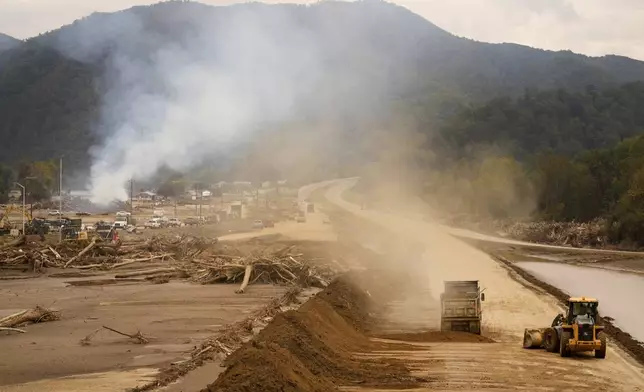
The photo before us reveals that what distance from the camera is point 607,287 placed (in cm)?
6262

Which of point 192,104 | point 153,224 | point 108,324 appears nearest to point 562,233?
point 153,224

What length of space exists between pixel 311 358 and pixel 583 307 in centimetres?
966

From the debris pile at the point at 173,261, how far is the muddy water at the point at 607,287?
15.8 m

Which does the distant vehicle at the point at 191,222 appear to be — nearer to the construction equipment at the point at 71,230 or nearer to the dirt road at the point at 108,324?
the construction equipment at the point at 71,230

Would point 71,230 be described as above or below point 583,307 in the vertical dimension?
above

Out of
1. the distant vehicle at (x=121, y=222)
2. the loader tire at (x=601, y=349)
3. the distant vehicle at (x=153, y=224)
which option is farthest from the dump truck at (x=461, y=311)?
the distant vehicle at (x=153, y=224)

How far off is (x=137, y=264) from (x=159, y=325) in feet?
78.9

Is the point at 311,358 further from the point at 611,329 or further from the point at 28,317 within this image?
the point at 611,329

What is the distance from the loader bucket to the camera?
32281 millimetres

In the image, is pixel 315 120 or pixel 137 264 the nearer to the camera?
pixel 137 264

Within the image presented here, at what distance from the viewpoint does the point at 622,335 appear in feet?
126

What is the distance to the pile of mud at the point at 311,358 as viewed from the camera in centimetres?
1911

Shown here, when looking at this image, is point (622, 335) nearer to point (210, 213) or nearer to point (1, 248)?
point (1, 248)

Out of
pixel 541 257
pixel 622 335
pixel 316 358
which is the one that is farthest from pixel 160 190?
pixel 316 358
